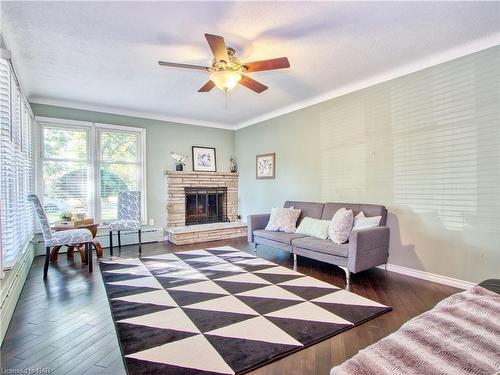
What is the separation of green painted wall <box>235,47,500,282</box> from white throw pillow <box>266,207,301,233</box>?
0.56m

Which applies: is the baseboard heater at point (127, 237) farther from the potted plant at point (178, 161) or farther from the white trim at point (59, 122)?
the white trim at point (59, 122)

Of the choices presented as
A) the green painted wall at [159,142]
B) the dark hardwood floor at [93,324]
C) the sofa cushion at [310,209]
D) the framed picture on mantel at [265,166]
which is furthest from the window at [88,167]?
the sofa cushion at [310,209]

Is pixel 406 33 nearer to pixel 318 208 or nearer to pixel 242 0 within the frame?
pixel 242 0

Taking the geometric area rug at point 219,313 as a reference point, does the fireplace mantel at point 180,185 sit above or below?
above

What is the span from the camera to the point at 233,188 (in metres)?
6.82

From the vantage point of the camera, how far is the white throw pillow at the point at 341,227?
11.7 feet

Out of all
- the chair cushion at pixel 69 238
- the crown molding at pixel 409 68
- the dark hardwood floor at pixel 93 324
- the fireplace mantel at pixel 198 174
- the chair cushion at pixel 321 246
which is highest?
the crown molding at pixel 409 68

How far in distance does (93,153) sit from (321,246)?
438 centimetres

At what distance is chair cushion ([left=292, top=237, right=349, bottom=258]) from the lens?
130 inches

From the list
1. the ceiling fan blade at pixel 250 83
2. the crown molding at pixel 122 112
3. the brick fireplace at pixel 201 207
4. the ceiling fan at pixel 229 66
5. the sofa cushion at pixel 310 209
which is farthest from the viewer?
the brick fireplace at pixel 201 207

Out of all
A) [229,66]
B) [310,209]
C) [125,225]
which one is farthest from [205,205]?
[229,66]

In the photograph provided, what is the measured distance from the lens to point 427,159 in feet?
11.1

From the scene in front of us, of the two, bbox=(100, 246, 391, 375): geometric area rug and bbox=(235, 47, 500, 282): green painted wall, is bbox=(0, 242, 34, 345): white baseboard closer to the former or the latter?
bbox=(100, 246, 391, 375): geometric area rug

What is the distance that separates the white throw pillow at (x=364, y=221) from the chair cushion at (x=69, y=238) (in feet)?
11.9
